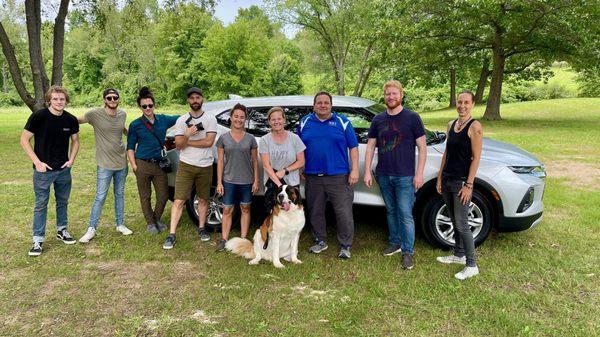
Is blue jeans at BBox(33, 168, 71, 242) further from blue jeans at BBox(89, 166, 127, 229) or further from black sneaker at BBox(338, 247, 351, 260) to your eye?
black sneaker at BBox(338, 247, 351, 260)

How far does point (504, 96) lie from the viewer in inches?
1486

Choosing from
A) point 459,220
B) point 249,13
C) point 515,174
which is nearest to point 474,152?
point 459,220

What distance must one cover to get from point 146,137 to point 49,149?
0.98 m

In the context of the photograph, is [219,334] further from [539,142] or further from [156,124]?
[539,142]

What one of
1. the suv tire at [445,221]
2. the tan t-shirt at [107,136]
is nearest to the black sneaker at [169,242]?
the tan t-shirt at [107,136]

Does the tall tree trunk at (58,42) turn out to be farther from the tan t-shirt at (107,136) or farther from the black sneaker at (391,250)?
the black sneaker at (391,250)

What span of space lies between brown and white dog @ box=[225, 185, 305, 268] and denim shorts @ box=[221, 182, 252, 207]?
1.39ft

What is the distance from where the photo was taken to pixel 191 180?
4656 millimetres

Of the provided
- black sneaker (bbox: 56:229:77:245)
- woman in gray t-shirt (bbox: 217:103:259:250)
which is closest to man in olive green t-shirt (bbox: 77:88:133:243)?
black sneaker (bbox: 56:229:77:245)

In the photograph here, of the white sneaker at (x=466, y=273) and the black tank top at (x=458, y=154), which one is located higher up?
the black tank top at (x=458, y=154)

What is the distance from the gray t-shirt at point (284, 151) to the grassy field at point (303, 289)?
912mm

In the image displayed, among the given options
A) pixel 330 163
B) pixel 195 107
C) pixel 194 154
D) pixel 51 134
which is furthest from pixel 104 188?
pixel 330 163

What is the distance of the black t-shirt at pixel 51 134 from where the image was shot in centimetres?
424

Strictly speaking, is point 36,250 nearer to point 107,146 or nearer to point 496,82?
point 107,146
